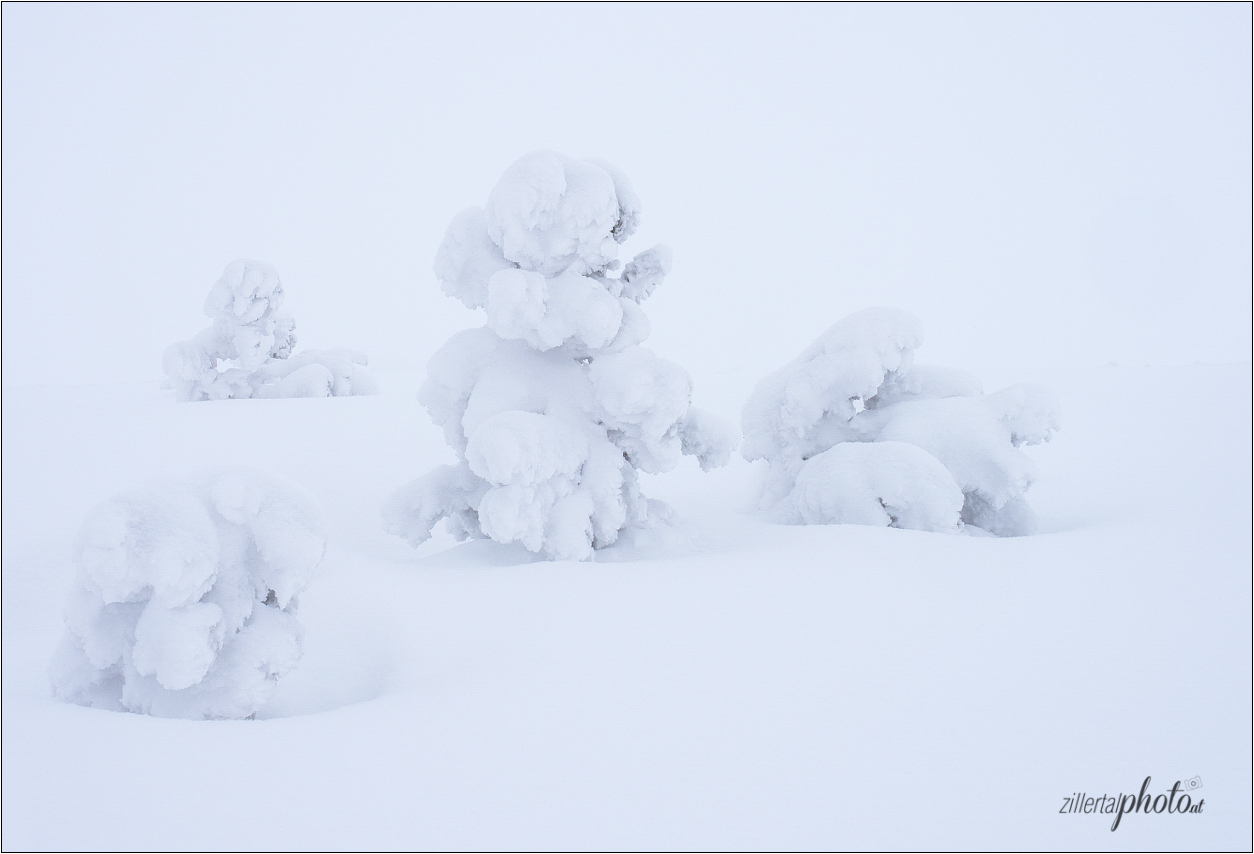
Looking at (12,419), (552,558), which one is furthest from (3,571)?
(12,419)

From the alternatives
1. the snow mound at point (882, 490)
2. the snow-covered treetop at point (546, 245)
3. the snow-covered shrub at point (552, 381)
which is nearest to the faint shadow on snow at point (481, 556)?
the snow-covered shrub at point (552, 381)

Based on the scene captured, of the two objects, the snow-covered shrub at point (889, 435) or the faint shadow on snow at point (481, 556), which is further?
the snow-covered shrub at point (889, 435)

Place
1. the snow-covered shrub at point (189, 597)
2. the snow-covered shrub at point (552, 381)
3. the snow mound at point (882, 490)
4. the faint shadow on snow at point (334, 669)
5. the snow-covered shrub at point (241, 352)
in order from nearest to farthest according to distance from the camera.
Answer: the snow-covered shrub at point (189, 597)
the faint shadow on snow at point (334, 669)
the snow-covered shrub at point (552, 381)
the snow mound at point (882, 490)
the snow-covered shrub at point (241, 352)

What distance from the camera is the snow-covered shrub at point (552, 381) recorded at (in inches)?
168

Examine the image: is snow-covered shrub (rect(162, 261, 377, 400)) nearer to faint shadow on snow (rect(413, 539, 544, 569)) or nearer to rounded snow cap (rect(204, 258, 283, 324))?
rounded snow cap (rect(204, 258, 283, 324))

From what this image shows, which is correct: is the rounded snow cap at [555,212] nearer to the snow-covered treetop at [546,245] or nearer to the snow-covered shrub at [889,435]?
the snow-covered treetop at [546,245]

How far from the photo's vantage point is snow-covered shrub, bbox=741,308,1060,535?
4.73 metres

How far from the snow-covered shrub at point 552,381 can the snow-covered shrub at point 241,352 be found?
5241 millimetres

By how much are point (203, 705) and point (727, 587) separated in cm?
195

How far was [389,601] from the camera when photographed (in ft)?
11.8

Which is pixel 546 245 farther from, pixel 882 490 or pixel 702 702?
pixel 702 702

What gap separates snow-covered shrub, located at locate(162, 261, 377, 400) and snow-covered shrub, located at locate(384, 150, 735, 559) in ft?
17.2

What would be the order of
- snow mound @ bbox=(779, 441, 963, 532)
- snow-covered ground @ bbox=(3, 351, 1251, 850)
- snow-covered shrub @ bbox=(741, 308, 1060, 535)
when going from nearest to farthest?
snow-covered ground @ bbox=(3, 351, 1251, 850) < snow mound @ bbox=(779, 441, 963, 532) < snow-covered shrub @ bbox=(741, 308, 1060, 535)

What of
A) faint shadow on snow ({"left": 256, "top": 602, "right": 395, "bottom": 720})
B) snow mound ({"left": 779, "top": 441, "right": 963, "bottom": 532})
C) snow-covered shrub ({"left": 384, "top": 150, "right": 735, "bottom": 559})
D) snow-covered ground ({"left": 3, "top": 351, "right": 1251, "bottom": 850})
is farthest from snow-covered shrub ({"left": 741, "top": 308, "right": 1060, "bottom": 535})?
faint shadow on snow ({"left": 256, "top": 602, "right": 395, "bottom": 720})
